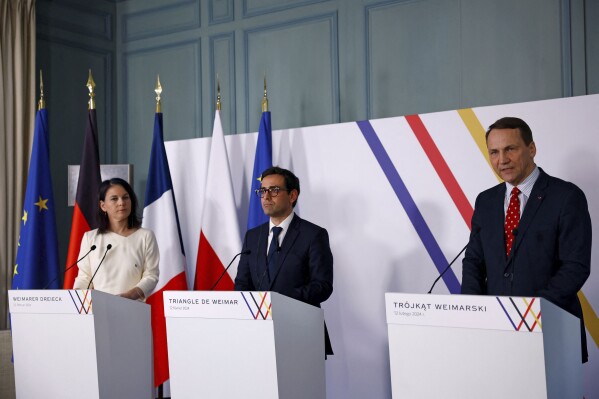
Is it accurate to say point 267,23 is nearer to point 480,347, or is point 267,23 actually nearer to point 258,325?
point 258,325

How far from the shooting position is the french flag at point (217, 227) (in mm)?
4789

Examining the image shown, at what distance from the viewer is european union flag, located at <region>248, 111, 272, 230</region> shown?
4.64 m

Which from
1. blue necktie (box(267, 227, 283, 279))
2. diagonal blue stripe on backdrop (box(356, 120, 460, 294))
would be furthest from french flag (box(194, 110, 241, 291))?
blue necktie (box(267, 227, 283, 279))

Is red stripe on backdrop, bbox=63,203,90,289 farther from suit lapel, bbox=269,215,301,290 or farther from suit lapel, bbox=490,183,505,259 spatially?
suit lapel, bbox=490,183,505,259

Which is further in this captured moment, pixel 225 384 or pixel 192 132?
pixel 192 132

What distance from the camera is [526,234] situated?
9.59 ft

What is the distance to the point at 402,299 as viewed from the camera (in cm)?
261

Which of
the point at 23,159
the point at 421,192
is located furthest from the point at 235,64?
the point at 421,192

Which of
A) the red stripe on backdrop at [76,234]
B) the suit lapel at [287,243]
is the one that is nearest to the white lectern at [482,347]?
the suit lapel at [287,243]

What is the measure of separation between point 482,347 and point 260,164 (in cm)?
248

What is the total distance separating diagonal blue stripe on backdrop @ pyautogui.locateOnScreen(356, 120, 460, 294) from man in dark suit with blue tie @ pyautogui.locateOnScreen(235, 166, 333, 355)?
870 millimetres

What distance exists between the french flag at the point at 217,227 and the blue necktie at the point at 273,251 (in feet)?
3.99

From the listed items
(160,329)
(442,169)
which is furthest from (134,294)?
(442,169)

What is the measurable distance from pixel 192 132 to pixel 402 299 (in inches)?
149
